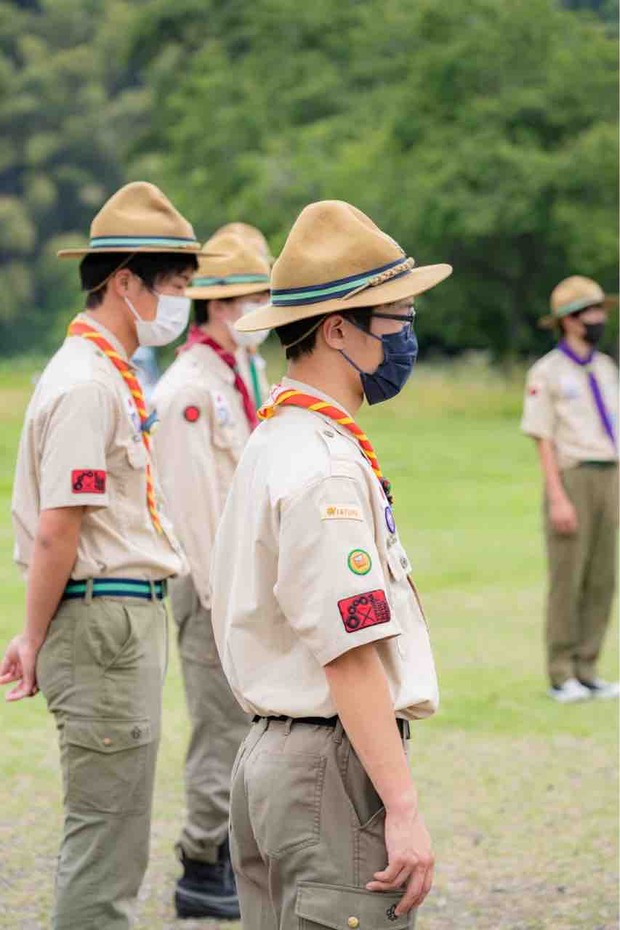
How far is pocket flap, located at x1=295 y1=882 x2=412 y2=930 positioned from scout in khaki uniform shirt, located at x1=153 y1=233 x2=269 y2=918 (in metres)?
2.41

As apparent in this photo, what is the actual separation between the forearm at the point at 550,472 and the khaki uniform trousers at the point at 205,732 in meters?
3.49

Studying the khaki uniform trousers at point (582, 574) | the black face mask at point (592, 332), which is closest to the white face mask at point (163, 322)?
the black face mask at point (592, 332)

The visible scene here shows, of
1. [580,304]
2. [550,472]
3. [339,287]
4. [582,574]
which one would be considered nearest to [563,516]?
[550,472]

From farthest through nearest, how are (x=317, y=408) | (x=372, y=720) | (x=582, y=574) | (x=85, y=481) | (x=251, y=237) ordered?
(x=582, y=574)
(x=251, y=237)
(x=85, y=481)
(x=317, y=408)
(x=372, y=720)

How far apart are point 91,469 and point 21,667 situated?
58 cm

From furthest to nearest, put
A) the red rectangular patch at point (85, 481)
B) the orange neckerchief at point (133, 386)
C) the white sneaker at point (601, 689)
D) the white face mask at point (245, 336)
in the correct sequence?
the white sneaker at point (601, 689)
the white face mask at point (245, 336)
the orange neckerchief at point (133, 386)
the red rectangular patch at point (85, 481)

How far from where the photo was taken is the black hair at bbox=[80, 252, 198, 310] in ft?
15.1

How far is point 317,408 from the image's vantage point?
317 cm

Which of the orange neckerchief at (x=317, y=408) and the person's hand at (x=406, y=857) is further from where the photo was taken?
the orange neckerchief at (x=317, y=408)

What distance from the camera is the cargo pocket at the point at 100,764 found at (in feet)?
13.8

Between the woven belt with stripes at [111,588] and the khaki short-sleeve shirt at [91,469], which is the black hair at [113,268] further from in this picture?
the woven belt with stripes at [111,588]

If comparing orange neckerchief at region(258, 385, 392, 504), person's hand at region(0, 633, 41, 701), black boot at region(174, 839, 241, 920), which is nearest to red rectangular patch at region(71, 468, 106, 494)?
person's hand at region(0, 633, 41, 701)

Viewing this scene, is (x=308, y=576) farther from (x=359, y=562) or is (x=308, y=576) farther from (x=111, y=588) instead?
(x=111, y=588)

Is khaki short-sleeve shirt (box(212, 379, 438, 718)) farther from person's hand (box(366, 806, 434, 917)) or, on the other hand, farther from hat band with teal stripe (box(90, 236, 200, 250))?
hat band with teal stripe (box(90, 236, 200, 250))
